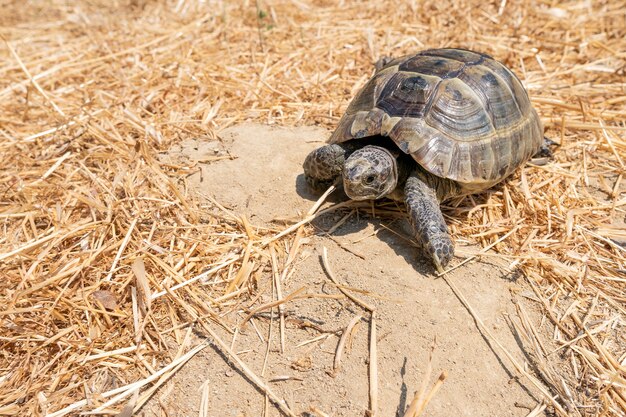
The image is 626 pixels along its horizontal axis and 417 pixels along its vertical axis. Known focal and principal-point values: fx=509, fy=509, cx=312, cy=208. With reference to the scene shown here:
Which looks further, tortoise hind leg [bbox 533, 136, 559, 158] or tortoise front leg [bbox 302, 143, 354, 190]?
tortoise hind leg [bbox 533, 136, 559, 158]

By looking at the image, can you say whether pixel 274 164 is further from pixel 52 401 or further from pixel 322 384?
pixel 52 401

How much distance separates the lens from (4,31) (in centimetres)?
662

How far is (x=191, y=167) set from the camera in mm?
3988

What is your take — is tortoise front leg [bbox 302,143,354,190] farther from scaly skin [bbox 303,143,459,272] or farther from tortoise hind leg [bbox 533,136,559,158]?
tortoise hind leg [bbox 533,136,559,158]

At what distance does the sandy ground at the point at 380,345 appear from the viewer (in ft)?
8.41

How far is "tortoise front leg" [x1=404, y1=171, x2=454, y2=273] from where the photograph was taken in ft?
9.92

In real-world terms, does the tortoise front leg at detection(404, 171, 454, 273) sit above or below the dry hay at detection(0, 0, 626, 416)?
above

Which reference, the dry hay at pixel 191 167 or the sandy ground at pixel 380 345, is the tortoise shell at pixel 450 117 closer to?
the dry hay at pixel 191 167

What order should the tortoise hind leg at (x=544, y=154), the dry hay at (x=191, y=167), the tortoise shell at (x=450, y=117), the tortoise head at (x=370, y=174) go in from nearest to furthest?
the dry hay at (x=191, y=167) → the tortoise head at (x=370, y=174) → the tortoise shell at (x=450, y=117) → the tortoise hind leg at (x=544, y=154)

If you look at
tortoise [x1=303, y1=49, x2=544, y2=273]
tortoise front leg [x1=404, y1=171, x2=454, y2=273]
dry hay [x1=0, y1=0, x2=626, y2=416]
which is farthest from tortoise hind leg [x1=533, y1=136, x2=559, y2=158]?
tortoise front leg [x1=404, y1=171, x2=454, y2=273]

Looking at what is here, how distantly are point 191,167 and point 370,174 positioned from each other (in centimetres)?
153

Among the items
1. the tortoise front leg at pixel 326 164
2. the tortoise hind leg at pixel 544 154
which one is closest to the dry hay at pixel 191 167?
the tortoise hind leg at pixel 544 154

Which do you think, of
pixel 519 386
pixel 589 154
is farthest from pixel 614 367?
pixel 589 154

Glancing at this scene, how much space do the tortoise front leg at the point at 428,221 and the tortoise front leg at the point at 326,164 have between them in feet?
1.64
